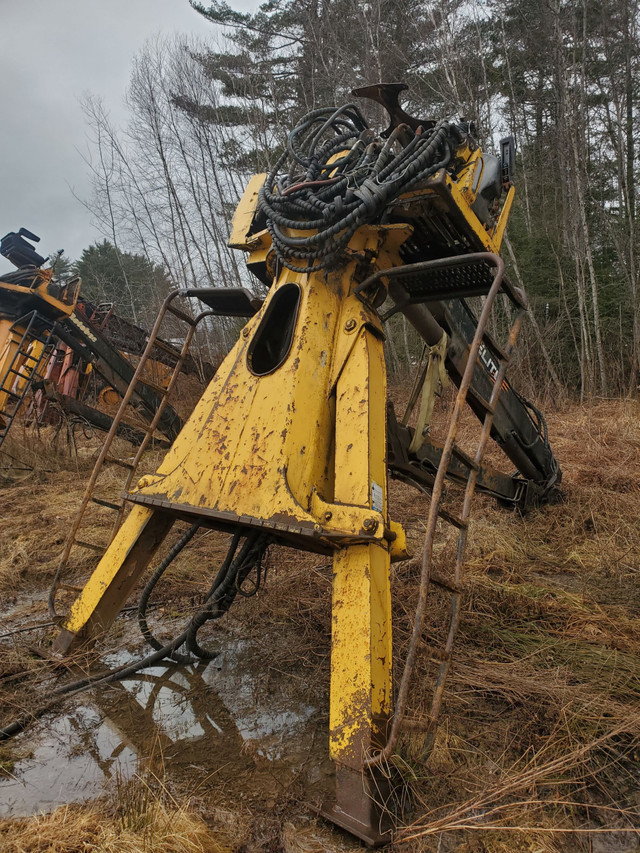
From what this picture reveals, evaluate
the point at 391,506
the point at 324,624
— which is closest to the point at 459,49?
the point at 391,506

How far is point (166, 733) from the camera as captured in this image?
254 cm

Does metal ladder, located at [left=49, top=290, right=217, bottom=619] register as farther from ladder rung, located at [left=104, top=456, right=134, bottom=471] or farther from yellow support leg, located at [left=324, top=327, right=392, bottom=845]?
yellow support leg, located at [left=324, top=327, right=392, bottom=845]

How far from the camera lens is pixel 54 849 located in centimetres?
169

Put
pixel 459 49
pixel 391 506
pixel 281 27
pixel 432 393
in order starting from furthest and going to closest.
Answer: pixel 281 27 → pixel 459 49 → pixel 391 506 → pixel 432 393

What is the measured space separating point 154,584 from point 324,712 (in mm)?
1098

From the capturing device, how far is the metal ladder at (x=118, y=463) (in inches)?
126

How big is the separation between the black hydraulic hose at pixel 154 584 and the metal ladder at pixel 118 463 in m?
0.40

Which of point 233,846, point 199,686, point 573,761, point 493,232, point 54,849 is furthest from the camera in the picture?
point 493,232

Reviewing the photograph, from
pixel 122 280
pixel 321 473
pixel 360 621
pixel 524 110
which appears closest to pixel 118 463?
pixel 321 473

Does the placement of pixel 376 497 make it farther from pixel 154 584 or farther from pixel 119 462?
pixel 119 462

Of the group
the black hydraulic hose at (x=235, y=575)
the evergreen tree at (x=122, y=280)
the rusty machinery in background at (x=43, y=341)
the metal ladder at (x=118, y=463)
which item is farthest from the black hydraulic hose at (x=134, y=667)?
the evergreen tree at (x=122, y=280)

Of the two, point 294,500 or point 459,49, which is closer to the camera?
point 294,500

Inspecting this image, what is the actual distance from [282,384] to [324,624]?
68.5 inches

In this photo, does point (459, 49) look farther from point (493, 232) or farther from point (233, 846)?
point (233, 846)
